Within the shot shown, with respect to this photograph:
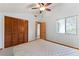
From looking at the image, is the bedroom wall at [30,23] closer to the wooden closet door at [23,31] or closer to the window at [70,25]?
the wooden closet door at [23,31]

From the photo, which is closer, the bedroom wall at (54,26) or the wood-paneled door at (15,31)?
the bedroom wall at (54,26)

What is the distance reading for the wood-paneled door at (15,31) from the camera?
4.89 ft

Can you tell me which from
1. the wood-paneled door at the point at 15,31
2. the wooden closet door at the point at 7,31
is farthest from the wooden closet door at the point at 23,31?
the wooden closet door at the point at 7,31

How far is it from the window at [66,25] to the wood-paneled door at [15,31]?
1.62ft

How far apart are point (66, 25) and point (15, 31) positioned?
768mm

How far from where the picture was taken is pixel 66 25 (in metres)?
1.45

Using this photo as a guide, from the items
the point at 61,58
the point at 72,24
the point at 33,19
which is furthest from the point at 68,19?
the point at 61,58

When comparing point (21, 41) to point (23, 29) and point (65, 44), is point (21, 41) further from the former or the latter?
point (65, 44)

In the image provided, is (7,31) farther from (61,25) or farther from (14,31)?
(61,25)

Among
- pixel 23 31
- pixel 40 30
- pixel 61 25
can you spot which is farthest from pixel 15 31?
pixel 61 25

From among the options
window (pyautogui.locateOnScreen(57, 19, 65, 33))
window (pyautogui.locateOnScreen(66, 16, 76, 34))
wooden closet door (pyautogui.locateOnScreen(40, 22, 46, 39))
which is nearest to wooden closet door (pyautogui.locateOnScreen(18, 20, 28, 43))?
wooden closet door (pyautogui.locateOnScreen(40, 22, 46, 39))

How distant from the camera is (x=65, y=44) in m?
1.41

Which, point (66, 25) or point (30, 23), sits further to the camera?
point (30, 23)

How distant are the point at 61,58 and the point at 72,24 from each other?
1.93 feet
